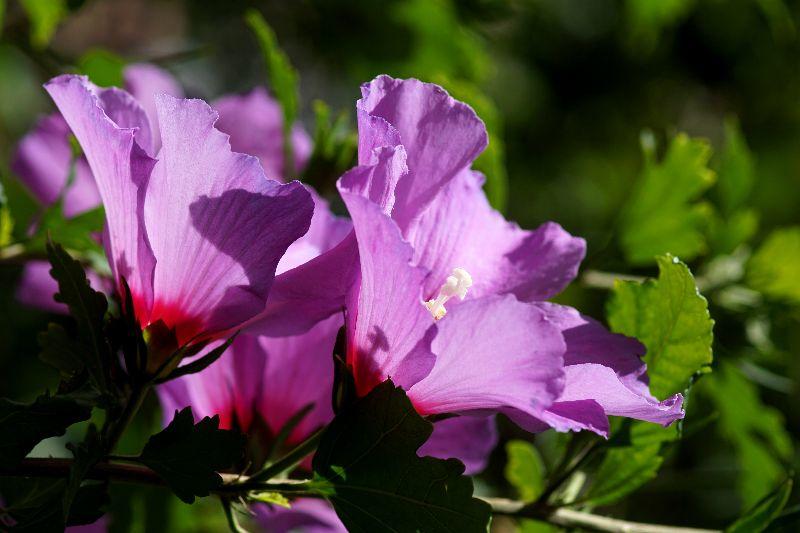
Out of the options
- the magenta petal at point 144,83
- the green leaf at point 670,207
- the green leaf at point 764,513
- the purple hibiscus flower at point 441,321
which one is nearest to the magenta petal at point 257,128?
the magenta petal at point 144,83

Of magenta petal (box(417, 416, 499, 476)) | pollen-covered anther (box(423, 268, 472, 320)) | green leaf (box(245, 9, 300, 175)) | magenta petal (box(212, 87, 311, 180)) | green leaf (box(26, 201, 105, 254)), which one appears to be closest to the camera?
pollen-covered anther (box(423, 268, 472, 320))

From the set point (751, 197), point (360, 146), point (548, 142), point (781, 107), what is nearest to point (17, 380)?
point (360, 146)

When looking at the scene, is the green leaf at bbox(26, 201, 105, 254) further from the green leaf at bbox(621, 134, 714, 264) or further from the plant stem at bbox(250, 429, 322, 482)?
the green leaf at bbox(621, 134, 714, 264)

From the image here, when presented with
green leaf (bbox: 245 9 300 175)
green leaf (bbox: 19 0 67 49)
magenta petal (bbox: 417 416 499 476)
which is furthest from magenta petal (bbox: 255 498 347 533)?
green leaf (bbox: 19 0 67 49)

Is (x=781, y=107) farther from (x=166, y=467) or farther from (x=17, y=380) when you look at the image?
(x=166, y=467)

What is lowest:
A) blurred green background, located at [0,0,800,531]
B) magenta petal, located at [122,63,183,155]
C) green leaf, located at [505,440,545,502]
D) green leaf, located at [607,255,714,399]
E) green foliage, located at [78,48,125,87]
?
blurred green background, located at [0,0,800,531]

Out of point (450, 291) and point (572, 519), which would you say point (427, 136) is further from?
point (572, 519)

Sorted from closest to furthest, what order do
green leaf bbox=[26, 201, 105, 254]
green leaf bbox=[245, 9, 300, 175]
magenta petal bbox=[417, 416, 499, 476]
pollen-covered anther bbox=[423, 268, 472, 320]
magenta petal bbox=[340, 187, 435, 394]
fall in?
magenta petal bbox=[340, 187, 435, 394] < pollen-covered anther bbox=[423, 268, 472, 320] < magenta petal bbox=[417, 416, 499, 476] < green leaf bbox=[26, 201, 105, 254] < green leaf bbox=[245, 9, 300, 175]
